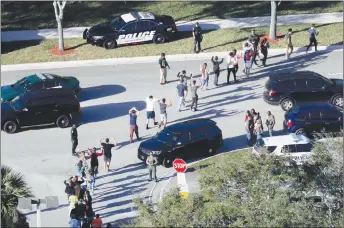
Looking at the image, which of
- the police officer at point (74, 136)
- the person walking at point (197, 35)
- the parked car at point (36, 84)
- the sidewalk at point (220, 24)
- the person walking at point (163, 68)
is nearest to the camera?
the police officer at point (74, 136)

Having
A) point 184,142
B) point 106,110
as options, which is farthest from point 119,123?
point 184,142

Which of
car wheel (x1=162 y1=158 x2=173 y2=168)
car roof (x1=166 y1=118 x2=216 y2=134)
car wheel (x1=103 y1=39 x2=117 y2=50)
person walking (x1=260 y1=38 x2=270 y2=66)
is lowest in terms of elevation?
car wheel (x1=162 y1=158 x2=173 y2=168)

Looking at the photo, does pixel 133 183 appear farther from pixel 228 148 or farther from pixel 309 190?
pixel 309 190

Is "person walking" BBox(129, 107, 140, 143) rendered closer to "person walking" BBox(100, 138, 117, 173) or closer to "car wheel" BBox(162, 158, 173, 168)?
"person walking" BBox(100, 138, 117, 173)

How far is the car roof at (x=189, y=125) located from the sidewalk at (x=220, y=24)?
14.1 m

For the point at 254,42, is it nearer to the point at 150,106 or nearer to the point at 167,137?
the point at 150,106

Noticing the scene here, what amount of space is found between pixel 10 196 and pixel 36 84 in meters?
13.2

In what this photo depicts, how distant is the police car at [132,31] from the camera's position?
4306 centimetres

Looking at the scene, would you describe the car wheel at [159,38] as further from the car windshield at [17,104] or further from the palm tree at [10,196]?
the palm tree at [10,196]

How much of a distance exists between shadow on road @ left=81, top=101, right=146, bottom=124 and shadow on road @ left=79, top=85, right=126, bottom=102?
114cm

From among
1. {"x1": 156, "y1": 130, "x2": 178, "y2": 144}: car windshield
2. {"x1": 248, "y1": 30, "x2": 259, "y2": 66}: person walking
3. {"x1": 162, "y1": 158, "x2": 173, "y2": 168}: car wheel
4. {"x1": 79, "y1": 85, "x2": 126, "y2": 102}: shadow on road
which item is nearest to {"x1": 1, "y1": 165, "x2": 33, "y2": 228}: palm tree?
{"x1": 162, "y1": 158, "x2": 173, "y2": 168}: car wheel

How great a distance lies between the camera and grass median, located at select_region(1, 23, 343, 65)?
42.5 metres

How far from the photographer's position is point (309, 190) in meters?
22.7

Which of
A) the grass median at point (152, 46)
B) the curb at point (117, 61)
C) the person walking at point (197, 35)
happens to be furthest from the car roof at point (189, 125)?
the grass median at point (152, 46)
